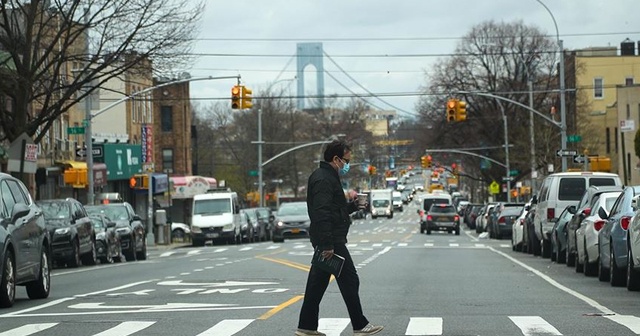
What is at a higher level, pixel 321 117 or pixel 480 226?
pixel 321 117

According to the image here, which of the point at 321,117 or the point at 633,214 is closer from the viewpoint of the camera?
the point at 633,214

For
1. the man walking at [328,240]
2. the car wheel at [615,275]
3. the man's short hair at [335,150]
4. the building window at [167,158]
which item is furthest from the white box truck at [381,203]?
the man walking at [328,240]

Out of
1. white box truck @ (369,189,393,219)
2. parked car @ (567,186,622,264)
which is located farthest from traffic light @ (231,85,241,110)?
white box truck @ (369,189,393,219)

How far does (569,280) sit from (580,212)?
11.7 ft

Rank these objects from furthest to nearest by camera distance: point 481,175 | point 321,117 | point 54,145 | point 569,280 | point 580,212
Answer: point 321,117 < point 481,175 < point 54,145 < point 580,212 < point 569,280

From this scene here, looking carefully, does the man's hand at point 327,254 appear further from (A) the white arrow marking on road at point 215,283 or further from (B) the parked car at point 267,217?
(B) the parked car at point 267,217

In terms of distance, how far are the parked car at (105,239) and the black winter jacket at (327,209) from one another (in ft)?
75.9

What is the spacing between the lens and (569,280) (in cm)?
2262

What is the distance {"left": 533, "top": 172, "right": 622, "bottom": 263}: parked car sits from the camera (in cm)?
3266

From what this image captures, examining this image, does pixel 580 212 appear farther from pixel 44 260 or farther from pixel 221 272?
pixel 44 260

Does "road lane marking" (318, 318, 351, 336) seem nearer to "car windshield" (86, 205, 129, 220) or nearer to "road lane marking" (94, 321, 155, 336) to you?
"road lane marking" (94, 321, 155, 336)

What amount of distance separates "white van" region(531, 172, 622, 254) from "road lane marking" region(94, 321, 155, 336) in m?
19.6

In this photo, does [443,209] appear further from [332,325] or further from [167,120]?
[332,325]

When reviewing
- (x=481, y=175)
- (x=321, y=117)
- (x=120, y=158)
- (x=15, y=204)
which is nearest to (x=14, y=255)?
(x=15, y=204)
